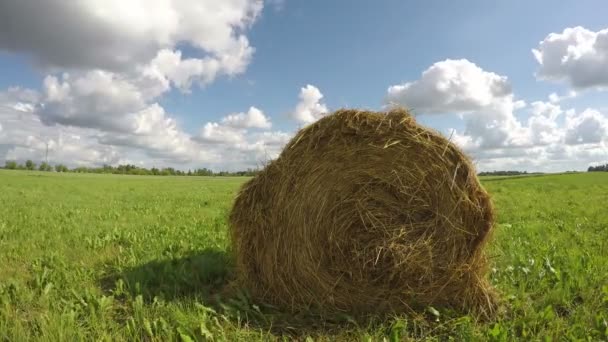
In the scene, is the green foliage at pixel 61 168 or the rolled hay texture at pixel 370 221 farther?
the green foliage at pixel 61 168

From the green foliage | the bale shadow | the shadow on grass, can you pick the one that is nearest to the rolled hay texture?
the shadow on grass

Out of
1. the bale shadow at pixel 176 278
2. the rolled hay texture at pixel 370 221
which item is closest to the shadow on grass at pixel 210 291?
the bale shadow at pixel 176 278

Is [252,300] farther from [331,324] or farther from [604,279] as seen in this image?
[604,279]

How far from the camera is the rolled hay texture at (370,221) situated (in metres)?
4.16

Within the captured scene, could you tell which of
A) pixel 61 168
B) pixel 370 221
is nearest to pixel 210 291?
pixel 370 221

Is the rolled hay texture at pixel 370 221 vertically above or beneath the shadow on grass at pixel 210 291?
above

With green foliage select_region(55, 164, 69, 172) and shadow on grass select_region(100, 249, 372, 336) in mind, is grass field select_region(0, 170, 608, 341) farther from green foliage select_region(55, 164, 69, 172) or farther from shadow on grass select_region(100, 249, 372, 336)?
green foliage select_region(55, 164, 69, 172)

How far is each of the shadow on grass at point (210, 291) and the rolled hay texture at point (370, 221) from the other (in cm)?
20

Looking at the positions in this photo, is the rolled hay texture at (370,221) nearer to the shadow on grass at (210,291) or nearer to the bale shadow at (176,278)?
the shadow on grass at (210,291)

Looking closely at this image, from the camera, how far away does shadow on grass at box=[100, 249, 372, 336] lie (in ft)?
13.0

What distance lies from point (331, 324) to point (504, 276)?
2241 mm

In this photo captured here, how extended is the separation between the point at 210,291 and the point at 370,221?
199 centimetres

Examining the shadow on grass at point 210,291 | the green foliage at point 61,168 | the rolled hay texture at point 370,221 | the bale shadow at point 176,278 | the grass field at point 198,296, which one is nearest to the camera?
the grass field at point 198,296

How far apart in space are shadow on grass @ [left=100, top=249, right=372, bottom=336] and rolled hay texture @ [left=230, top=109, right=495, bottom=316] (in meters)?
0.20
